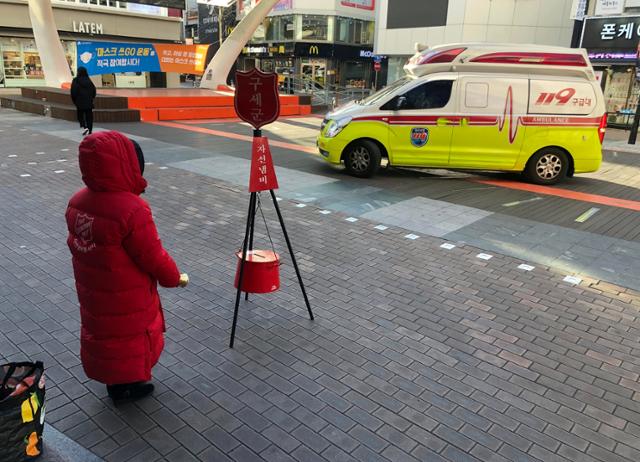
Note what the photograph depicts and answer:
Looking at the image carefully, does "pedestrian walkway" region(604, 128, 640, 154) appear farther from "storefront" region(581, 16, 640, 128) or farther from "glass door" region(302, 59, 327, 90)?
"glass door" region(302, 59, 327, 90)

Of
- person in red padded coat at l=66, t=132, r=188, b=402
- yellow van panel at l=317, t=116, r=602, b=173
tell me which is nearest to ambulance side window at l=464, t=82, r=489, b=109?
yellow van panel at l=317, t=116, r=602, b=173

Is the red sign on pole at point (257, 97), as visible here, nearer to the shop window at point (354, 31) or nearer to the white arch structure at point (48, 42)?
the white arch structure at point (48, 42)

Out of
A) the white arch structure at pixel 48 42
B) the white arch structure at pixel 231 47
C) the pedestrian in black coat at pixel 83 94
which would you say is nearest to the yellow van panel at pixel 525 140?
the pedestrian in black coat at pixel 83 94

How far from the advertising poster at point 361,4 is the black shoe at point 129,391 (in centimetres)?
4510

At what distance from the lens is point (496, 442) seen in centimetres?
325

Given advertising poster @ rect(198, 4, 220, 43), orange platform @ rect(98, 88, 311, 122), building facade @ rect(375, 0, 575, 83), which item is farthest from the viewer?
advertising poster @ rect(198, 4, 220, 43)

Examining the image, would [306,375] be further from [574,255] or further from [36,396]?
[574,255]

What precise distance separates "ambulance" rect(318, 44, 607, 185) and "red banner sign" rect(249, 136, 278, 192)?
5.92m

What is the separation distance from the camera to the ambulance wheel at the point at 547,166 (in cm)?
1025

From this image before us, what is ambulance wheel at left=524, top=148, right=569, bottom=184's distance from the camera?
33.6 ft

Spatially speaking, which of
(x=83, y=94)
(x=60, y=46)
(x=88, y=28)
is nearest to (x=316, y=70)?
(x=88, y=28)

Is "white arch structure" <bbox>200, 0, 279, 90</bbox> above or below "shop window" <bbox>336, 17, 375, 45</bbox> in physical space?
below

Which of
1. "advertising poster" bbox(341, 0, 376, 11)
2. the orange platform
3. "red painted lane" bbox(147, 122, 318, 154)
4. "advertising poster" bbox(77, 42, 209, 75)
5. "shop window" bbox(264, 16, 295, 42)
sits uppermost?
"advertising poster" bbox(341, 0, 376, 11)

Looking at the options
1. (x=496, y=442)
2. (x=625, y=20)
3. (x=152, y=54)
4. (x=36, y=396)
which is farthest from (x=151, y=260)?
(x=152, y=54)
